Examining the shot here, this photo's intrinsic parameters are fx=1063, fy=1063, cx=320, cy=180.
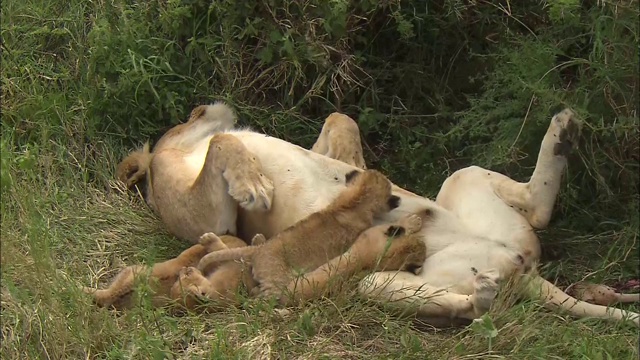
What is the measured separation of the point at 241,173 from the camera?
432cm

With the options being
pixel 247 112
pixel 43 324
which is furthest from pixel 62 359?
pixel 247 112

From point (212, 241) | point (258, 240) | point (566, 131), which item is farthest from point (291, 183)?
point (566, 131)

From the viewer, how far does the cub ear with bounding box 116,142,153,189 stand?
16.3 ft

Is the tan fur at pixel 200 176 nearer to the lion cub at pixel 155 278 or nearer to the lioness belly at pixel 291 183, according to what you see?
the lioness belly at pixel 291 183

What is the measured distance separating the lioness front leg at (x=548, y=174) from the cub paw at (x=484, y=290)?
23.4 inches

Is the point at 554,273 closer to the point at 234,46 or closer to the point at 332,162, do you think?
the point at 332,162

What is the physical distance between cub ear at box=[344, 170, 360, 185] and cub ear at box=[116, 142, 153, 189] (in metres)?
1.05

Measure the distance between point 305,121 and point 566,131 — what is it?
1445 millimetres

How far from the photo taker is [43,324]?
365cm

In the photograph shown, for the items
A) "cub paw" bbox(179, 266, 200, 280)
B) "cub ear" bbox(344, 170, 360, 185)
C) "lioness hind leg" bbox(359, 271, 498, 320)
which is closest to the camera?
"lioness hind leg" bbox(359, 271, 498, 320)

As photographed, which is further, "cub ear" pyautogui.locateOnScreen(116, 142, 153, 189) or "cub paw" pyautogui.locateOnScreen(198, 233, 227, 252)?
"cub ear" pyautogui.locateOnScreen(116, 142, 153, 189)

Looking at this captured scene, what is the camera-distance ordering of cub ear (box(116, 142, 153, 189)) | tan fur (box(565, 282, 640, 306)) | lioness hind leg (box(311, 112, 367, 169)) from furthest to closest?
cub ear (box(116, 142, 153, 189)) < lioness hind leg (box(311, 112, 367, 169)) < tan fur (box(565, 282, 640, 306))

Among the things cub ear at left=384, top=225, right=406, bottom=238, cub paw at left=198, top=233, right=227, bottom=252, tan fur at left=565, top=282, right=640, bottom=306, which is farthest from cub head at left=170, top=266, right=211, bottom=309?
tan fur at left=565, top=282, right=640, bottom=306

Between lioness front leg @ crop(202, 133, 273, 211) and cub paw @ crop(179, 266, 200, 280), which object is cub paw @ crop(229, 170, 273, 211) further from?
cub paw @ crop(179, 266, 200, 280)
